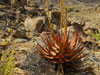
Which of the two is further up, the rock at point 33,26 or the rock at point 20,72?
the rock at point 33,26

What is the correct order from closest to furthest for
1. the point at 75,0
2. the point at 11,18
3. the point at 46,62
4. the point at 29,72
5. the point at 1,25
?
the point at 29,72 < the point at 46,62 < the point at 1,25 < the point at 11,18 < the point at 75,0

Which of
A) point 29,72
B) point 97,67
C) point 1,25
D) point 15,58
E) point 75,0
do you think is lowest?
point 97,67

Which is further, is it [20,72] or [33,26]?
[33,26]

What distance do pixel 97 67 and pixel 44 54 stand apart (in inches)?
41.0

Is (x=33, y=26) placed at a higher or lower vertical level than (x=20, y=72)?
higher

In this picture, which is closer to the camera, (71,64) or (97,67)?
(71,64)

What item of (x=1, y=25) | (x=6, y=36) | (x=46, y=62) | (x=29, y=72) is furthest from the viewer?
(x=1, y=25)

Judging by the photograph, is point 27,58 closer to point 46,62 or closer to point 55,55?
point 46,62

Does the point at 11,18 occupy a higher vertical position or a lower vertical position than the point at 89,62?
→ higher

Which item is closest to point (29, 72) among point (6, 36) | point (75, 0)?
point (6, 36)

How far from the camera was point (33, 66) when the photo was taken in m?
1.79

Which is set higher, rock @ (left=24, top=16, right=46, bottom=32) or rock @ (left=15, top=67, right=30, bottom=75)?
rock @ (left=24, top=16, right=46, bottom=32)

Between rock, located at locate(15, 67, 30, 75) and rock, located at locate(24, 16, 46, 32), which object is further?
rock, located at locate(24, 16, 46, 32)

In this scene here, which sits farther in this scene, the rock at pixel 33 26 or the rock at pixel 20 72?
the rock at pixel 33 26
